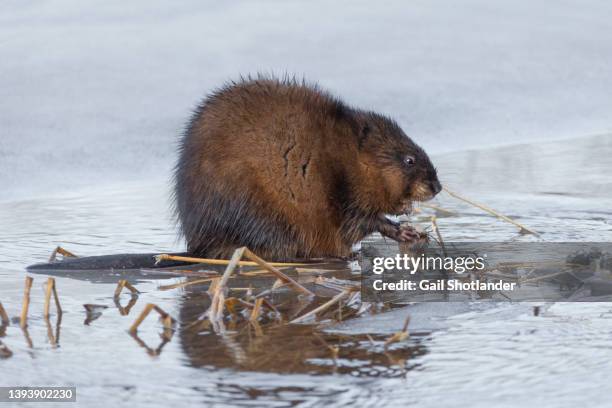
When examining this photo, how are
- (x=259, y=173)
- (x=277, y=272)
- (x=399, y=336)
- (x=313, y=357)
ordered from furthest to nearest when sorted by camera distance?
(x=259, y=173) → (x=277, y=272) → (x=399, y=336) → (x=313, y=357)

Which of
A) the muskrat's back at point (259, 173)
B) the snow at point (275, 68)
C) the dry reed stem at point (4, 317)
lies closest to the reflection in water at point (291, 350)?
the dry reed stem at point (4, 317)

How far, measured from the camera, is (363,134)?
4953 millimetres

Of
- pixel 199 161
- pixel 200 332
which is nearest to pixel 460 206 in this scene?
pixel 199 161

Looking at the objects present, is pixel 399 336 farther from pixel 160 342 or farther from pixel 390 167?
pixel 390 167

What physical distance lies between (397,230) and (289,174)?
23.2 inches

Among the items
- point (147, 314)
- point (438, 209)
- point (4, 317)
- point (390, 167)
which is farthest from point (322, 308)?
point (438, 209)

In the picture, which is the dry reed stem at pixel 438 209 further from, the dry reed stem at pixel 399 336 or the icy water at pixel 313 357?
the dry reed stem at pixel 399 336

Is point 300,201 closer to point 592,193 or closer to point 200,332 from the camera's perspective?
point 200,332

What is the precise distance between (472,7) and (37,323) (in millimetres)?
5993

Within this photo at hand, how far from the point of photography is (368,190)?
4953 millimetres

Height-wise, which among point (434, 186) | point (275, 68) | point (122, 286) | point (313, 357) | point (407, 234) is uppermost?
point (275, 68)

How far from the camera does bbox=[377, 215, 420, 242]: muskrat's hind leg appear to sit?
4.88 meters

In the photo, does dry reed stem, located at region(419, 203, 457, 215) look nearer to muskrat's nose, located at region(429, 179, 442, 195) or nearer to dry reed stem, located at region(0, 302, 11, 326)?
muskrat's nose, located at region(429, 179, 442, 195)

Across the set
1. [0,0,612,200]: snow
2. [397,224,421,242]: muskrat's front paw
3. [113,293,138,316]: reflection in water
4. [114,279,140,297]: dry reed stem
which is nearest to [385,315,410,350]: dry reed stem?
[113,293,138,316]: reflection in water
